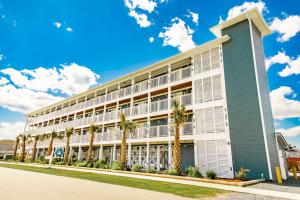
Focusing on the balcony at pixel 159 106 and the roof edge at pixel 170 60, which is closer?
the roof edge at pixel 170 60

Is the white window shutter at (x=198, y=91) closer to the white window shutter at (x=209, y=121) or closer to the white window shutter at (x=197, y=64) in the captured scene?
the white window shutter at (x=197, y=64)

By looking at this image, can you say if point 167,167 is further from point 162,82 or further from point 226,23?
point 226,23

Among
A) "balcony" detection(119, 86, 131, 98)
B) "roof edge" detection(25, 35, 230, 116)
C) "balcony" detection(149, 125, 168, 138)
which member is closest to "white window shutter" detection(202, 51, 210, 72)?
"roof edge" detection(25, 35, 230, 116)

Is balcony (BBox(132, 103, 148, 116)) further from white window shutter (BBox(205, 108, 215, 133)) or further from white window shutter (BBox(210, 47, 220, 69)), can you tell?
white window shutter (BBox(210, 47, 220, 69))

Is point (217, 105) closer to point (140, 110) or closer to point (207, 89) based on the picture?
point (207, 89)

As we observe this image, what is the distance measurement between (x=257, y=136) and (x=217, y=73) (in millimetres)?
6184

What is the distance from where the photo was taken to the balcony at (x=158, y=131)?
22188mm

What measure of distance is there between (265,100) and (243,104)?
2.28 m

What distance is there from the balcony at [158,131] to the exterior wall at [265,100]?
8.76 metres

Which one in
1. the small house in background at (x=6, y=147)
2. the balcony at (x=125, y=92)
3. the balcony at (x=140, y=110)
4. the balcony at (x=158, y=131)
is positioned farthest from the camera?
the small house in background at (x=6, y=147)

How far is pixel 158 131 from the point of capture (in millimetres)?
22609

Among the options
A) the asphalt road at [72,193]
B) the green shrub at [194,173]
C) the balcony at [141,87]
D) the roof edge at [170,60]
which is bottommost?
the asphalt road at [72,193]

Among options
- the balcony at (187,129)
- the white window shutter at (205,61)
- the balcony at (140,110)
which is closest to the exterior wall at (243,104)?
the white window shutter at (205,61)

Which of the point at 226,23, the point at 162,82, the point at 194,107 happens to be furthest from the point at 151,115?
the point at 226,23
